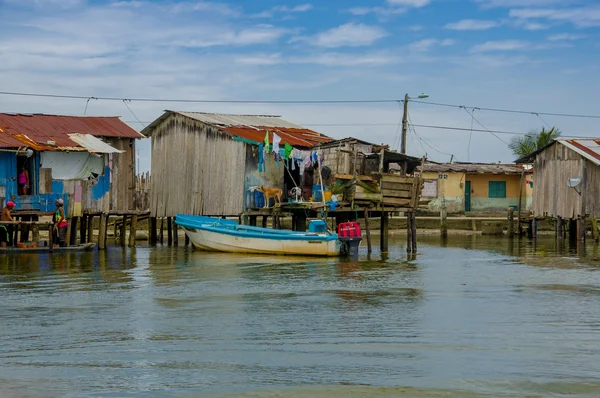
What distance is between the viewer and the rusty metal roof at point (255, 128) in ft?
103

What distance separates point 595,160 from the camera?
33.5 meters

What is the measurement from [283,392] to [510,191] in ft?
133

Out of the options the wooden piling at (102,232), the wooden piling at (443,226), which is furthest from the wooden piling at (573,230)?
the wooden piling at (102,232)

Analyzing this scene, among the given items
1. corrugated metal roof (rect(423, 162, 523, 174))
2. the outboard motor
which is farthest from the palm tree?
the outboard motor

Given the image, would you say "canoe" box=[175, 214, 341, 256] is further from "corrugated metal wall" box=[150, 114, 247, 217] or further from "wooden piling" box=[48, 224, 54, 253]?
"wooden piling" box=[48, 224, 54, 253]

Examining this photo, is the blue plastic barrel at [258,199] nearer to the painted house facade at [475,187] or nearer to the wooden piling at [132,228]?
the wooden piling at [132,228]

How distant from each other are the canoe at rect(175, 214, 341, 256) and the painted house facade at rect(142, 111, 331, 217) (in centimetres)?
163

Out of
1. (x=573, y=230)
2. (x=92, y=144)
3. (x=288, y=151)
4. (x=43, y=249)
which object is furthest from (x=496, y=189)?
(x=43, y=249)

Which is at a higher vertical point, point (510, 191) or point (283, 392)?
point (510, 191)

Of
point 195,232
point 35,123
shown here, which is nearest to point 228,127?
point 195,232

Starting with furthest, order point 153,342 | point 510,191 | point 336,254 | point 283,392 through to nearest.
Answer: point 510,191 < point 336,254 < point 153,342 < point 283,392

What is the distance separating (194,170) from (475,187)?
20783 millimetres

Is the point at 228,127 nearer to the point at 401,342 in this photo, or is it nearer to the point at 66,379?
the point at 401,342

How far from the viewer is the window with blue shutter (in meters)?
48.6
